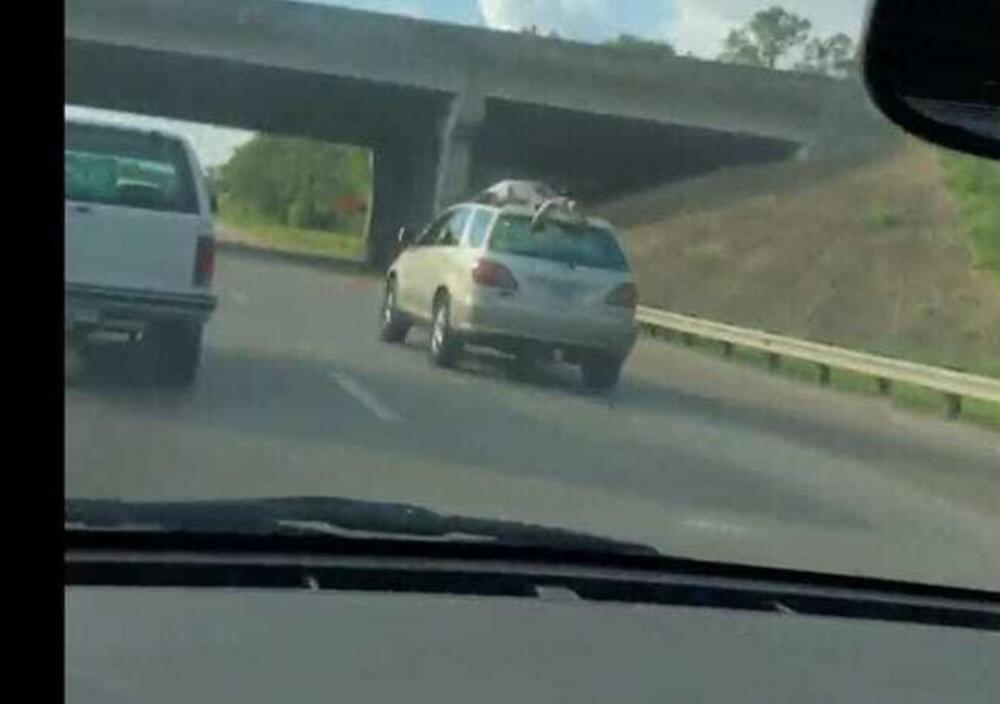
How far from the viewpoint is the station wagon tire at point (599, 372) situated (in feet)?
23.0

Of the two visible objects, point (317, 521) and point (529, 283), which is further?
point (529, 283)

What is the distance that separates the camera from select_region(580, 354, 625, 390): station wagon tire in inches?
277

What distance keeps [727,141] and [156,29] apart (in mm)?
2053

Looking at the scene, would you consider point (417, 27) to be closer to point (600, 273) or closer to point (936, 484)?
point (600, 273)

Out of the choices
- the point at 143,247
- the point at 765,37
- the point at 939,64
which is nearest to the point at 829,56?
the point at 765,37

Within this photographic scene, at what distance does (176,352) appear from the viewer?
6660 mm

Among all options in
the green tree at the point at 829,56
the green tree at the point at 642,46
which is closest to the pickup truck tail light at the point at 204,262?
the green tree at the point at 642,46

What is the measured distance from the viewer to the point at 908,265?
275 inches

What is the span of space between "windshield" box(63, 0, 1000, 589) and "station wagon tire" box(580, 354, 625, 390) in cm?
1

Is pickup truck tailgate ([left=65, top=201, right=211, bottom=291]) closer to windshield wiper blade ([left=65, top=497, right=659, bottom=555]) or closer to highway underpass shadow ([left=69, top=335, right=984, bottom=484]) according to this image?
highway underpass shadow ([left=69, top=335, right=984, bottom=484])

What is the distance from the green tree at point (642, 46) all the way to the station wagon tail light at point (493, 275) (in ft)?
3.29

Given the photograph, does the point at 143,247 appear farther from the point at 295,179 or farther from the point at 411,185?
the point at 411,185

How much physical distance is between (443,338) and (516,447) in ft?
3.32

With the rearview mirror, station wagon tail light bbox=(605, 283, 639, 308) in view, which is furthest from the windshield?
the rearview mirror
